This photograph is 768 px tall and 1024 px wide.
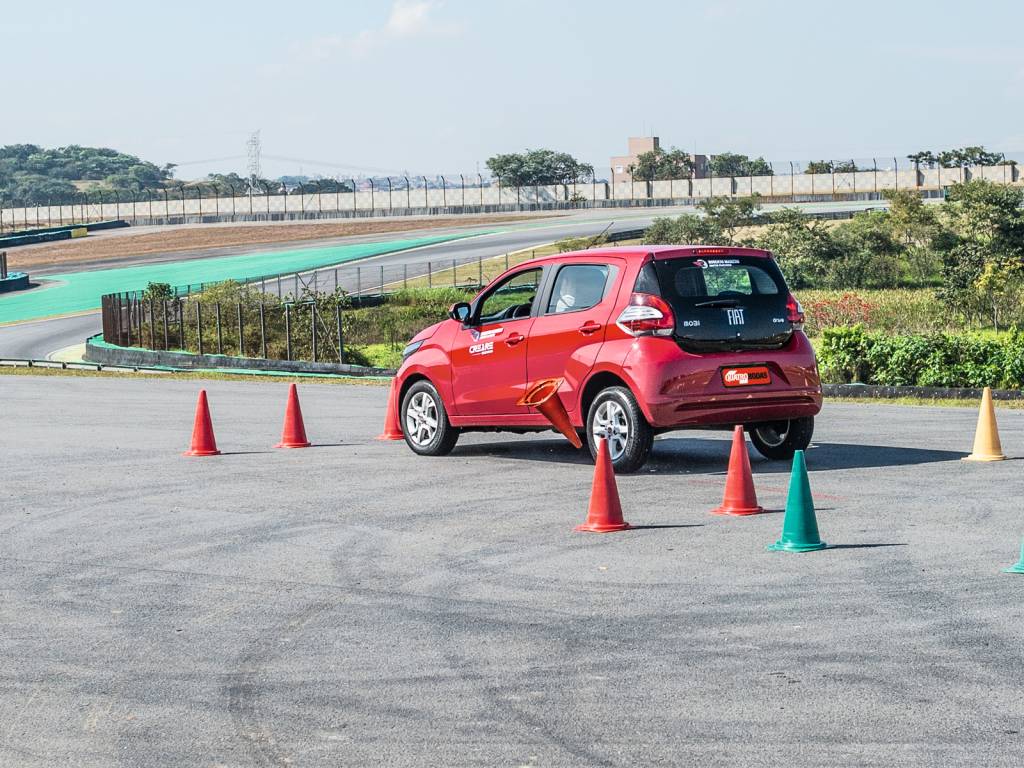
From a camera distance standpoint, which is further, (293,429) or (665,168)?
(665,168)

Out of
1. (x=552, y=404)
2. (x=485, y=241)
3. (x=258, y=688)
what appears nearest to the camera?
(x=258, y=688)

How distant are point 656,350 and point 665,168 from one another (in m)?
151

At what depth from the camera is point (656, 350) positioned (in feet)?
42.4

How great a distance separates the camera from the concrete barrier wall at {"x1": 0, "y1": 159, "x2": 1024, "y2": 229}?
376 ft

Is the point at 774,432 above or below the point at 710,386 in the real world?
below

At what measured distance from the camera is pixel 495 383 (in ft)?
47.2

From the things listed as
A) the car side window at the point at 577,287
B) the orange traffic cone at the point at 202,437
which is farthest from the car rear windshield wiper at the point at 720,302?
the orange traffic cone at the point at 202,437

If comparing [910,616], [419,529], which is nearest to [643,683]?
[910,616]

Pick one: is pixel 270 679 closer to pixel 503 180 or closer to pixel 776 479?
pixel 776 479

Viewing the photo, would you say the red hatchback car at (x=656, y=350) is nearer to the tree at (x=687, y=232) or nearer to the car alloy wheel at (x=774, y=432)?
the car alloy wheel at (x=774, y=432)

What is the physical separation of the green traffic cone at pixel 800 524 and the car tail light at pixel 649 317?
3.54 metres

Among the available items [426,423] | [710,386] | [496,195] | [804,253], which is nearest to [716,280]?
[710,386]

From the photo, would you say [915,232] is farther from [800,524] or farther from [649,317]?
[800,524]

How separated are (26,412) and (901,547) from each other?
52.2 ft
